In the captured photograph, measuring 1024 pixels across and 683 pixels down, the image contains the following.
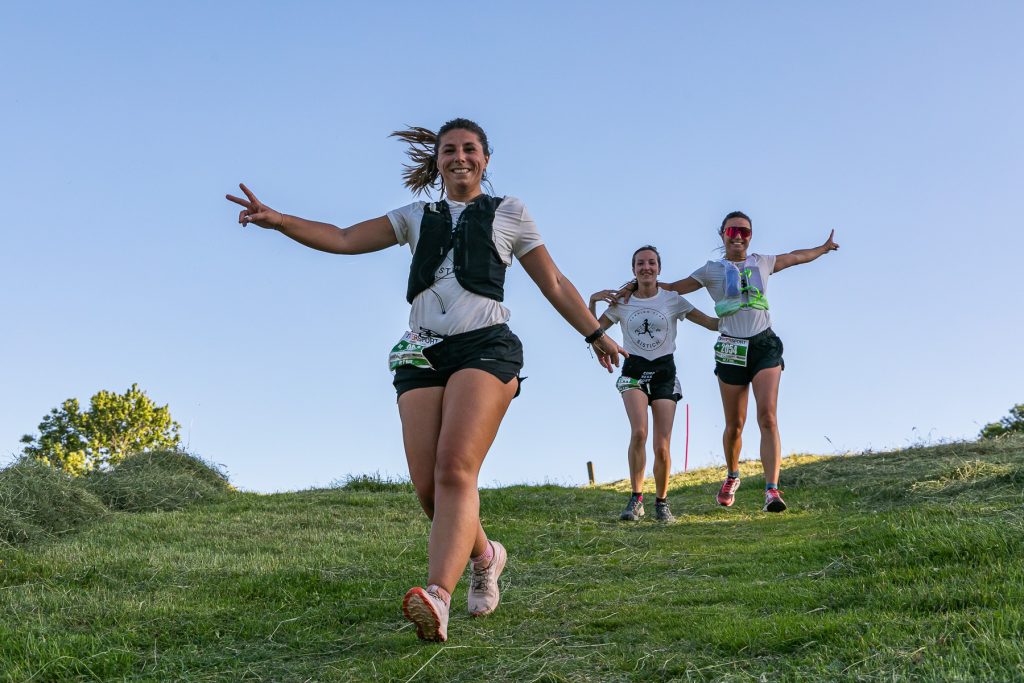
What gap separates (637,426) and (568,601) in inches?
162

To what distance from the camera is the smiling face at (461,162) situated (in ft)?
16.4

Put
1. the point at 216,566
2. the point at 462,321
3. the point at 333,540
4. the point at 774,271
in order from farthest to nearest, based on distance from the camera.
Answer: the point at 774,271 < the point at 333,540 < the point at 216,566 < the point at 462,321

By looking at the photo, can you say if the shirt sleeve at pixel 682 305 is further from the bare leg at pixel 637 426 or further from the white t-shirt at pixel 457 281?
the white t-shirt at pixel 457 281

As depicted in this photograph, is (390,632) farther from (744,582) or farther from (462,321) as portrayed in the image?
(744,582)

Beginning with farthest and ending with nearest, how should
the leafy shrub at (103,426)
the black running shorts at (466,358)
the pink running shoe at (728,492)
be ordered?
1. the leafy shrub at (103,426)
2. the pink running shoe at (728,492)
3. the black running shorts at (466,358)

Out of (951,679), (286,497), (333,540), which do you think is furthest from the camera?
(286,497)

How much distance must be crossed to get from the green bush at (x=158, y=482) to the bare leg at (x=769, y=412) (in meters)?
7.03

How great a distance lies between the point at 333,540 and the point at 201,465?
6.11m

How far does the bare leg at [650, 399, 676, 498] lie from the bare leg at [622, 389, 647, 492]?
0.11 metres

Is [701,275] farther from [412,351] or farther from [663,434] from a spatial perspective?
[412,351]

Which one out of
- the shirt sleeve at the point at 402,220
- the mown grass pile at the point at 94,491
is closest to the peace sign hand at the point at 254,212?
the shirt sleeve at the point at 402,220

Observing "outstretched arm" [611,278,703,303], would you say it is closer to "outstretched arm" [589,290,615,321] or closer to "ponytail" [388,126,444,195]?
"outstretched arm" [589,290,615,321]

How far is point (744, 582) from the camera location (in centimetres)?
588

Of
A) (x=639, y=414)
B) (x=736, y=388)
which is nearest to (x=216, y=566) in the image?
(x=639, y=414)
